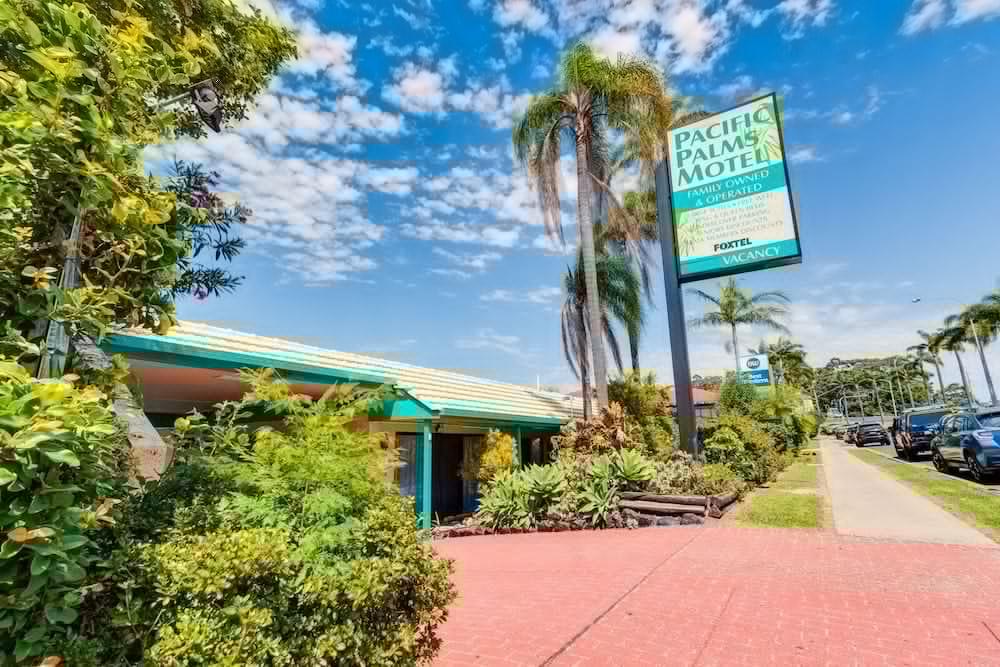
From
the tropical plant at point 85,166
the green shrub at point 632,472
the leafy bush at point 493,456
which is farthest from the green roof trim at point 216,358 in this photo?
the green shrub at point 632,472

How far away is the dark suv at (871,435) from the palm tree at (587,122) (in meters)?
35.8

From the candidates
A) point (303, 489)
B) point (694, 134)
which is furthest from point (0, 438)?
point (694, 134)

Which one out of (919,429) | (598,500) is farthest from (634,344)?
(919,429)

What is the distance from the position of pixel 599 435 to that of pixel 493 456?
2.68 m

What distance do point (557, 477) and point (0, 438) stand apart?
10570 mm

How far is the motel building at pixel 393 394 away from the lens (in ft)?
24.6

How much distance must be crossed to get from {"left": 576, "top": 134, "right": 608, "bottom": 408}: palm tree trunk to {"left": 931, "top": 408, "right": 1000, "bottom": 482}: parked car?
976 centimetres

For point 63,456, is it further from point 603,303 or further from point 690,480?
point 603,303

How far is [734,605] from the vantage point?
5.51 m

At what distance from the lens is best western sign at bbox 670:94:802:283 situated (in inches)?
523

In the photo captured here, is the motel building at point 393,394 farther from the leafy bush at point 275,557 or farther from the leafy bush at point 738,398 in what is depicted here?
the leafy bush at point 738,398

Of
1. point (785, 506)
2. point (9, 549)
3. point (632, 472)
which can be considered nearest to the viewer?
point (9, 549)

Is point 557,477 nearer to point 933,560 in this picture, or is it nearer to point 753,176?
point 933,560

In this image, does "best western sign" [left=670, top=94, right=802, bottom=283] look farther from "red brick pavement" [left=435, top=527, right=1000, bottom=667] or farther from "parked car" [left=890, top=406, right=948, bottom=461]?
"parked car" [left=890, top=406, right=948, bottom=461]
